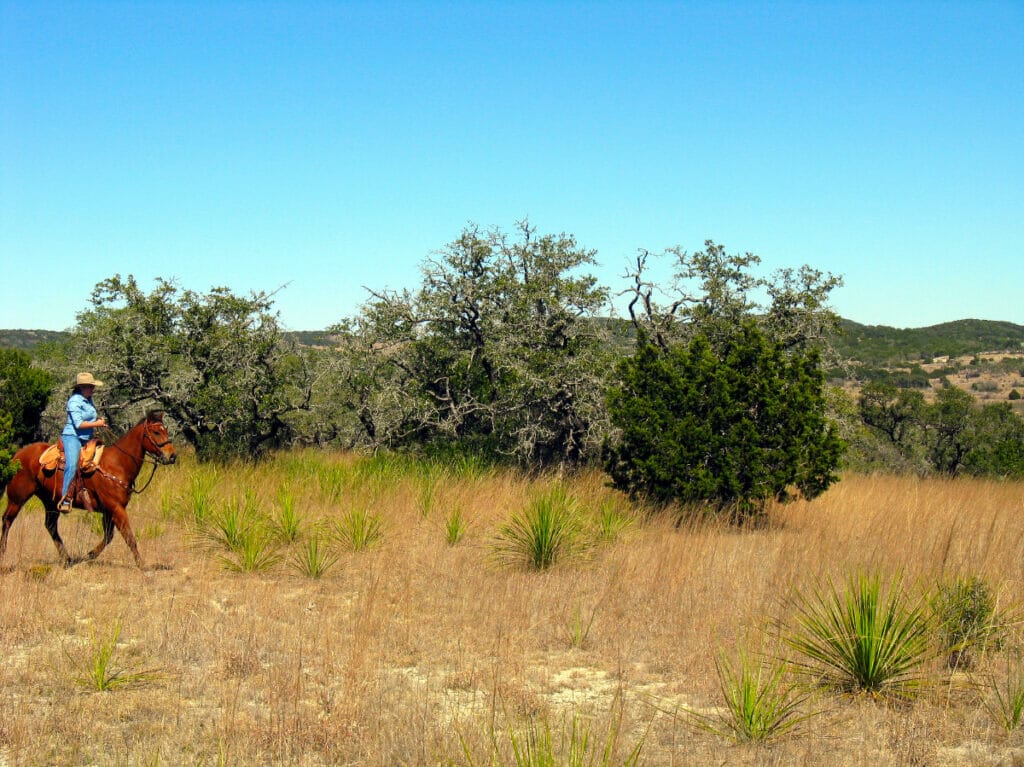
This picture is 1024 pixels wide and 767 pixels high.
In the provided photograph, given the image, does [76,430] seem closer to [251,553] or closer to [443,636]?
[251,553]

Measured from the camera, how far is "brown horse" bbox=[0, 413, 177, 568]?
29.4ft

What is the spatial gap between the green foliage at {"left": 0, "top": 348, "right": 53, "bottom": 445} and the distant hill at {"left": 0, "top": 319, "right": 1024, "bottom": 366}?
33445 millimetres

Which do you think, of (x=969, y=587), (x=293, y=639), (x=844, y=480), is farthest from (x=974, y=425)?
(x=293, y=639)

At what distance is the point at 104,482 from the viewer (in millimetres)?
9102

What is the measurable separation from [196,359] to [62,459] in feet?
24.8

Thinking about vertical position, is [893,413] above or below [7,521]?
above

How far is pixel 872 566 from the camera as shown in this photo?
827 cm

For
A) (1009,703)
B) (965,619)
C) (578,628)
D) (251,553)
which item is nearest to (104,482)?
(251,553)

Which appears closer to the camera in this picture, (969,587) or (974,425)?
(969,587)

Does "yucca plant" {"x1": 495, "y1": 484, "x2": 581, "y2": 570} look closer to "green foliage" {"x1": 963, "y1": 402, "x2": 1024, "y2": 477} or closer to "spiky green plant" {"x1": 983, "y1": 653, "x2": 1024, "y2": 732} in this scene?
"spiky green plant" {"x1": 983, "y1": 653, "x2": 1024, "y2": 732}

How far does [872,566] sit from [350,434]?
1179 centimetres

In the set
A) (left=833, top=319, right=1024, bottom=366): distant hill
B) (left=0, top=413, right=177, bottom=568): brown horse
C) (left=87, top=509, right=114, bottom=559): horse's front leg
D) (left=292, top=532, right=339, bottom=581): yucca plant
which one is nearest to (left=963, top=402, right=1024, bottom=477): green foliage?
(left=292, top=532, right=339, bottom=581): yucca plant

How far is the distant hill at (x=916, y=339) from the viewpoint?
61.8m

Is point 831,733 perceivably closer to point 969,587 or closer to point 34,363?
point 969,587
